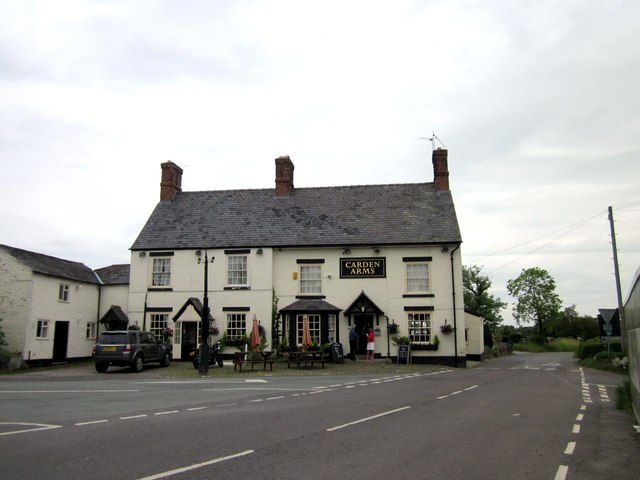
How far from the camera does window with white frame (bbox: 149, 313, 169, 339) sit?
3125cm

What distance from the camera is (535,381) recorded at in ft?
67.3

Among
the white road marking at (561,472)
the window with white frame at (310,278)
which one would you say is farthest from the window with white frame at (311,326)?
the white road marking at (561,472)

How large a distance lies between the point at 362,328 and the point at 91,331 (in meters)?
16.5

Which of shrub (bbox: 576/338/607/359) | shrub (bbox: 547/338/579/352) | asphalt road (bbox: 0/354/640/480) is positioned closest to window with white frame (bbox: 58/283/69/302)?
asphalt road (bbox: 0/354/640/480)

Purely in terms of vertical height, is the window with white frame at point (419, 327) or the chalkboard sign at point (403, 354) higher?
the window with white frame at point (419, 327)

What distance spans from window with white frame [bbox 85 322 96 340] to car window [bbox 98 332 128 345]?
9.13 meters

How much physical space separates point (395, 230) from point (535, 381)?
1233cm

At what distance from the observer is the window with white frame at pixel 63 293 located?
98.7ft

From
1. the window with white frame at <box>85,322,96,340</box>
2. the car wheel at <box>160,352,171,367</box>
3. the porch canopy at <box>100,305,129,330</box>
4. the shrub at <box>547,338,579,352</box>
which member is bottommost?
the shrub at <box>547,338,579,352</box>

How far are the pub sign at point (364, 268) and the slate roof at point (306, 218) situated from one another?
99cm

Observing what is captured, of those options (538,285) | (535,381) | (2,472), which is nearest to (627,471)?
(2,472)

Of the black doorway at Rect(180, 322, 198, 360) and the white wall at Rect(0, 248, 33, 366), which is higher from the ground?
the white wall at Rect(0, 248, 33, 366)

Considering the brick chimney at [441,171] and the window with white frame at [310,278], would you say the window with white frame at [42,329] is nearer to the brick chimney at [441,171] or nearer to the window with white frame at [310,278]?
the window with white frame at [310,278]

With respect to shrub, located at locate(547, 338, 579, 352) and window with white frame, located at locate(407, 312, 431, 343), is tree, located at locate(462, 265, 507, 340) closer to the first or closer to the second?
shrub, located at locate(547, 338, 579, 352)
